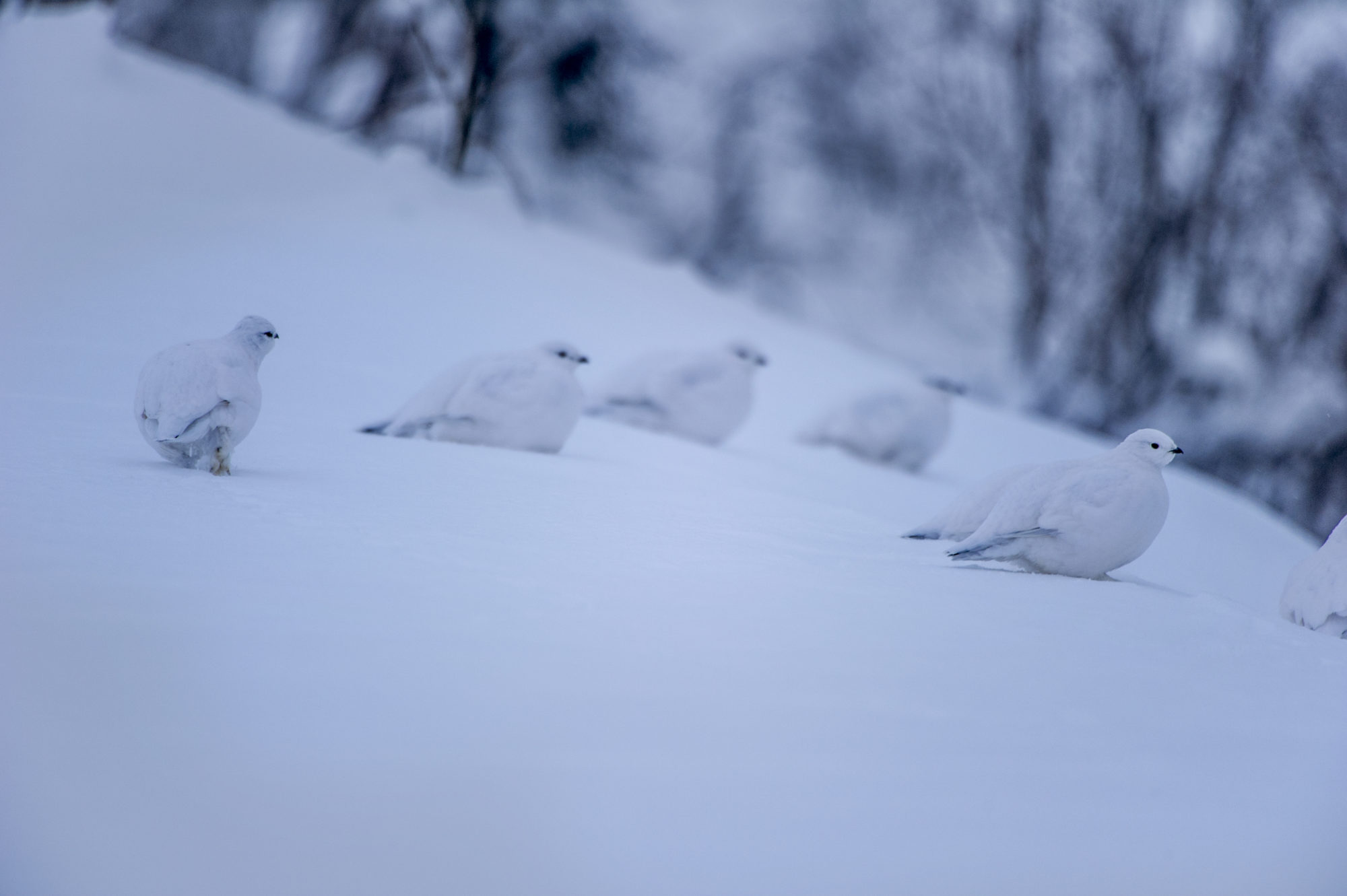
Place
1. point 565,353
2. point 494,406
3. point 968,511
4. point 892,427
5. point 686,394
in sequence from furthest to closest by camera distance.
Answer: point 892,427 < point 686,394 < point 565,353 < point 494,406 < point 968,511

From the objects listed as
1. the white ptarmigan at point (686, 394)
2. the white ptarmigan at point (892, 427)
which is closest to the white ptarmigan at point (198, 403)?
the white ptarmigan at point (686, 394)

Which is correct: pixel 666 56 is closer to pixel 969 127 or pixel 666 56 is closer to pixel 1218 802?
pixel 969 127

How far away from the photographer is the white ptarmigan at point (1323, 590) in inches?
72.0

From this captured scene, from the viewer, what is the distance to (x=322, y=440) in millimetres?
2365

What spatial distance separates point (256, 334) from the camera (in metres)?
1.92

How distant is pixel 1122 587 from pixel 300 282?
303 cm

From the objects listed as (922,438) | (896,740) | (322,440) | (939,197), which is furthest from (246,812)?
(939,197)

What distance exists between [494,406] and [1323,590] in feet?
5.34

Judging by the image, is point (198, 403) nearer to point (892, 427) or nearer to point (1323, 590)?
point (1323, 590)

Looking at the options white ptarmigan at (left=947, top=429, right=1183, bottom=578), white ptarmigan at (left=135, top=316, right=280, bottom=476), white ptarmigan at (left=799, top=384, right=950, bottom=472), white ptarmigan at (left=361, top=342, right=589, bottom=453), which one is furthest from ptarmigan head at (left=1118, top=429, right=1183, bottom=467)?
white ptarmigan at (left=799, top=384, right=950, bottom=472)

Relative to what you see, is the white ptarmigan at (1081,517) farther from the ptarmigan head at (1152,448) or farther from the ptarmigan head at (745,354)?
the ptarmigan head at (745,354)

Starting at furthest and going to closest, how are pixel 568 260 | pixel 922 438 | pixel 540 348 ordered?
1. pixel 568 260
2. pixel 922 438
3. pixel 540 348

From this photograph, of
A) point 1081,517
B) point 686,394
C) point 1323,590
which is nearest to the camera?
point 1081,517

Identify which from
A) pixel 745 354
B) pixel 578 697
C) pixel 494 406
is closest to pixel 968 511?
pixel 494 406
